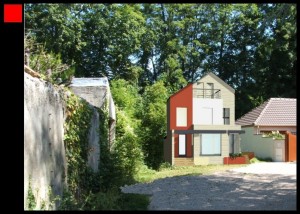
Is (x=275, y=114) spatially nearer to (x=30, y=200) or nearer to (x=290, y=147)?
(x=290, y=147)

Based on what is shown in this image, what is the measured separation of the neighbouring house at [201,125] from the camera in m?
21.6

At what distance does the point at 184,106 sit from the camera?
2209 cm

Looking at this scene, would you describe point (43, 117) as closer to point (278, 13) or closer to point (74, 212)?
point (74, 212)

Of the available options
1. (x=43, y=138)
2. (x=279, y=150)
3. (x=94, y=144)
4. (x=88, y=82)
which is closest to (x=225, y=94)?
(x=279, y=150)

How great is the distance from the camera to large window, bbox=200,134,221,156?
22.0 meters

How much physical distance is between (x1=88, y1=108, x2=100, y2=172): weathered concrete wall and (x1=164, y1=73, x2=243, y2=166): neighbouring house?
10.9m

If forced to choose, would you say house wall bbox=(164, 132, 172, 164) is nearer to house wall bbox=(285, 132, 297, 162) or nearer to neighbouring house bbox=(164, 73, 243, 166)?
neighbouring house bbox=(164, 73, 243, 166)

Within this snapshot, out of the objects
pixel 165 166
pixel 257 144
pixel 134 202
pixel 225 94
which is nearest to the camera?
pixel 134 202

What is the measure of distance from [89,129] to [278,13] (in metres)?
4.71

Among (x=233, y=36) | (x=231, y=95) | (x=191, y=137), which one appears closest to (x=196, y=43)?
(x=233, y=36)

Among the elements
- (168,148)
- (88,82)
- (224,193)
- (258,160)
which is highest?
(88,82)

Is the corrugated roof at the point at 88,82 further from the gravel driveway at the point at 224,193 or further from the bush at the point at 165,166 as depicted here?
the bush at the point at 165,166

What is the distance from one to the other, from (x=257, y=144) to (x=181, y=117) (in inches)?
204

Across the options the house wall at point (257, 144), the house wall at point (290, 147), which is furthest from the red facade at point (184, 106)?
the house wall at point (290, 147)
